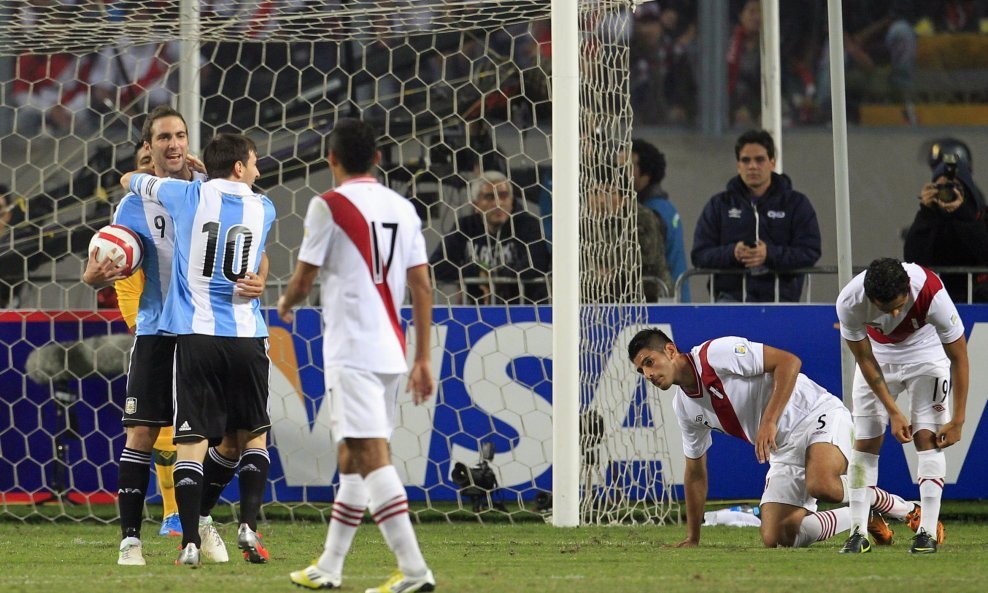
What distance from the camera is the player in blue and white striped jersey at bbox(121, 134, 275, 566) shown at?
19.6 feet

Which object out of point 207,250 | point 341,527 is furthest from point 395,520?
point 207,250

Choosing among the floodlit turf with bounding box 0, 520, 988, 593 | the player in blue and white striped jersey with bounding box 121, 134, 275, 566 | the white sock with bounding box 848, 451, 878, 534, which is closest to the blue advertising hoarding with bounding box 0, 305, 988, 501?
the floodlit turf with bounding box 0, 520, 988, 593

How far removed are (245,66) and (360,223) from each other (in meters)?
7.12

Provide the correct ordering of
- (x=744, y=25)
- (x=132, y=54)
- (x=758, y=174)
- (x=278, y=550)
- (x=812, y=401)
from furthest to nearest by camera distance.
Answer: (x=744, y=25)
(x=132, y=54)
(x=758, y=174)
(x=812, y=401)
(x=278, y=550)

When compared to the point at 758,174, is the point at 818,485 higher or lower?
lower

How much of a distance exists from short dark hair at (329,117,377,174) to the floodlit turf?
147 centimetres

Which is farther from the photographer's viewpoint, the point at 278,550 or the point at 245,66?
the point at 245,66

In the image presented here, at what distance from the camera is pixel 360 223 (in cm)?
489

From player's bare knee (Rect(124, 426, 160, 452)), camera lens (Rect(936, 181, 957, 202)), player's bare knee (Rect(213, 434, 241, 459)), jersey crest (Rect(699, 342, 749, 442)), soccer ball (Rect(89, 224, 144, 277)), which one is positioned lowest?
player's bare knee (Rect(213, 434, 241, 459))

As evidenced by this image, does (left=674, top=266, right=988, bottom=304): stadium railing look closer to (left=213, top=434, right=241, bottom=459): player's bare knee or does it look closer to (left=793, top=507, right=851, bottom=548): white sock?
(left=793, top=507, right=851, bottom=548): white sock

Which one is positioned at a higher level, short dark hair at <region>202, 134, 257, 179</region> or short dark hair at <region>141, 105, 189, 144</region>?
short dark hair at <region>141, 105, 189, 144</region>

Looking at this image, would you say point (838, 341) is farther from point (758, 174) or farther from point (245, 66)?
point (245, 66)

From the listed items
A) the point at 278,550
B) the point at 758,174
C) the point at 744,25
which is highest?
the point at 744,25

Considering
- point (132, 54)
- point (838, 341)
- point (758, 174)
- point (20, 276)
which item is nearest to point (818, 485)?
point (838, 341)
